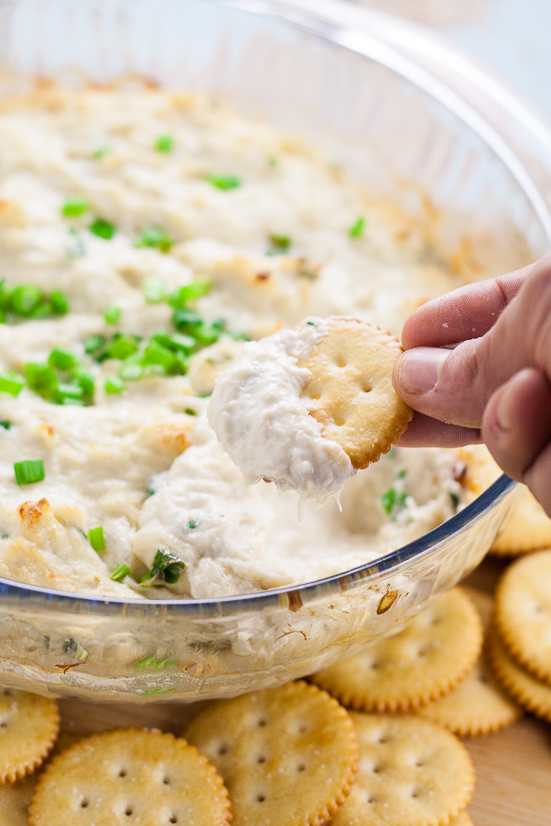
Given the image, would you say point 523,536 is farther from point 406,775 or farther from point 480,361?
point 480,361

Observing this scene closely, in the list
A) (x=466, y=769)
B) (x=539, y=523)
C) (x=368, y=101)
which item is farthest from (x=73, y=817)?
(x=368, y=101)

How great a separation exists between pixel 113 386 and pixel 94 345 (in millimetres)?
244

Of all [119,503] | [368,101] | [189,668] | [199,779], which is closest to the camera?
[189,668]

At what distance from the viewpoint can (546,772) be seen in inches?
88.9

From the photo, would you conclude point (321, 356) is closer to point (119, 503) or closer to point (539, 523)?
point (119, 503)

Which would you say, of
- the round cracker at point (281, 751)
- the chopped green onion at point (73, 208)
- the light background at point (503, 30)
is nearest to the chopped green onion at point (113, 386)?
the chopped green onion at point (73, 208)

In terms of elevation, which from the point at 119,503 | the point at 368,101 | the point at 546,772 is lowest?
the point at 546,772

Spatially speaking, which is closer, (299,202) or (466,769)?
(466,769)

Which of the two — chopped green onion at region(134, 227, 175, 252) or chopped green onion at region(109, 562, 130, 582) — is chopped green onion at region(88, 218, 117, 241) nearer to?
chopped green onion at region(134, 227, 175, 252)

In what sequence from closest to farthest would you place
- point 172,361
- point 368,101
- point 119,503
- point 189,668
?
point 189,668
point 119,503
point 172,361
point 368,101

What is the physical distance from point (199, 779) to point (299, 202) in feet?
7.47

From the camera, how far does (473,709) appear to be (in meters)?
2.34

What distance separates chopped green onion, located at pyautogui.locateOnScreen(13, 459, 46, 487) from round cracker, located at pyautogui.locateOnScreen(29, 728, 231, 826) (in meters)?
0.72

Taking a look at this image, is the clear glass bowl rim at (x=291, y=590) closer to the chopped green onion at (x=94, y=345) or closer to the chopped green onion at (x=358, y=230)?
the chopped green onion at (x=94, y=345)
